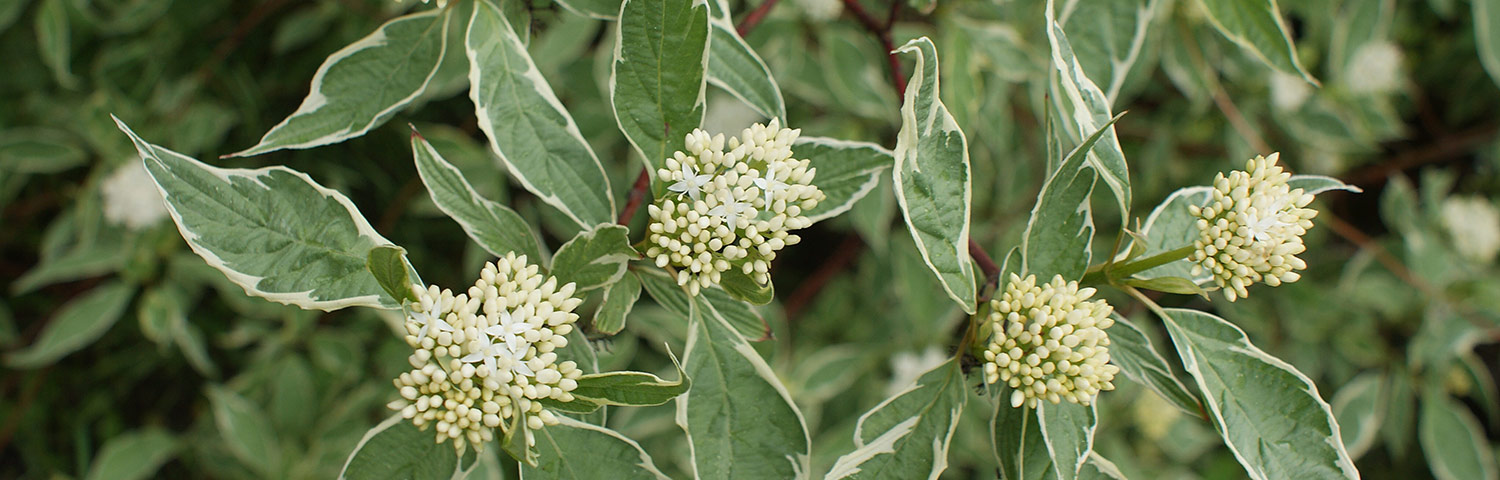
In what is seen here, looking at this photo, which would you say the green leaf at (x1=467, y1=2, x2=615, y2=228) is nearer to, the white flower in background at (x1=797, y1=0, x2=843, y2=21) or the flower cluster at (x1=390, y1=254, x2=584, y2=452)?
the flower cluster at (x1=390, y1=254, x2=584, y2=452)

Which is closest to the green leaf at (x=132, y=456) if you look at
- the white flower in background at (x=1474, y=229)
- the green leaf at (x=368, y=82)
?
the green leaf at (x=368, y=82)

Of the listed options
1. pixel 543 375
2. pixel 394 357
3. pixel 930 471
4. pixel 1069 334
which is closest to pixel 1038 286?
pixel 1069 334

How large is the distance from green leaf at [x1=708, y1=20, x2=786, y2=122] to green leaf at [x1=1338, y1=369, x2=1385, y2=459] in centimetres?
161

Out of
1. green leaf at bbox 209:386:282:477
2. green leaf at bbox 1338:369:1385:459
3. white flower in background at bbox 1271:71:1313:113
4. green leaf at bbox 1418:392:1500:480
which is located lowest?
green leaf at bbox 1418:392:1500:480

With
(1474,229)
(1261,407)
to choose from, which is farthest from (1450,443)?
(1261,407)

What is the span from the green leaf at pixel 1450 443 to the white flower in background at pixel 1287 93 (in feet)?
2.26

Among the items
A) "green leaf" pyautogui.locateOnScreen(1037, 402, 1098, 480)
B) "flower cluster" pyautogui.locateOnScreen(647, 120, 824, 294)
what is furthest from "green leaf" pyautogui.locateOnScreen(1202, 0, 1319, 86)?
"flower cluster" pyautogui.locateOnScreen(647, 120, 824, 294)

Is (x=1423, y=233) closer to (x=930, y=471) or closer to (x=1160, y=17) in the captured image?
(x=1160, y=17)

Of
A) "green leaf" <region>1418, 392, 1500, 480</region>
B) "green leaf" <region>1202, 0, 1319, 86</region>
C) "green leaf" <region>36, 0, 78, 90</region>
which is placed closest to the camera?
"green leaf" <region>1202, 0, 1319, 86</region>

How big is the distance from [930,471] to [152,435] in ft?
5.08

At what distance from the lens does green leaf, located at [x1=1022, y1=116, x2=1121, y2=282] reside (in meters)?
0.86

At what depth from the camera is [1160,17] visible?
65.6 inches

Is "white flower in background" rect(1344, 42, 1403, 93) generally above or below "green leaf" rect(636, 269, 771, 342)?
below

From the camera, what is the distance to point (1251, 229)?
2.62ft
